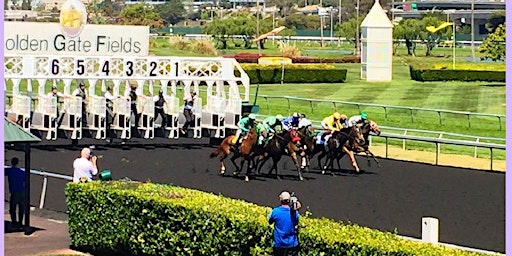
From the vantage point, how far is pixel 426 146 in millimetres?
21188

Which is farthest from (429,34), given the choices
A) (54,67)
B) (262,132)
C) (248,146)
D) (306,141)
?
(262,132)

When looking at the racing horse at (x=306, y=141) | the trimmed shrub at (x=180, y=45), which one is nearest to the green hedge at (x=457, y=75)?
the trimmed shrub at (x=180, y=45)

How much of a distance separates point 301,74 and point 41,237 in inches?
1076

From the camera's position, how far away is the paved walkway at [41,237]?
32.6 feet

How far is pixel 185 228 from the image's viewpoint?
9.07 m

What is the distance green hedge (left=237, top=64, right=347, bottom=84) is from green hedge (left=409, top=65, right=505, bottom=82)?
3.00 meters

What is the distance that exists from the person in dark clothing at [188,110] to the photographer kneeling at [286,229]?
43.7ft

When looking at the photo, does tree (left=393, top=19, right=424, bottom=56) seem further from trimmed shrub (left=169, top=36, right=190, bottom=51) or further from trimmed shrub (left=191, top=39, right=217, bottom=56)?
trimmed shrub (left=191, top=39, right=217, bottom=56)

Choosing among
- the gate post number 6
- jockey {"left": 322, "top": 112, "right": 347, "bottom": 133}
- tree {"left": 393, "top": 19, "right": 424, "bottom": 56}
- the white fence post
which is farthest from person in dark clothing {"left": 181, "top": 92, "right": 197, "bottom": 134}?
tree {"left": 393, "top": 19, "right": 424, "bottom": 56}

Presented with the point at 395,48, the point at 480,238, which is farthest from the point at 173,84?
the point at 395,48

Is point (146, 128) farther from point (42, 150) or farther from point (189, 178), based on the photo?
point (189, 178)

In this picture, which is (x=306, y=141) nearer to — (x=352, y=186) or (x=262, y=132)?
(x=262, y=132)

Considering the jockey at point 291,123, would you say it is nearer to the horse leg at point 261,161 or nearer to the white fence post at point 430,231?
the horse leg at point 261,161

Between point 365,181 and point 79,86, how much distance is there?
24.6ft
